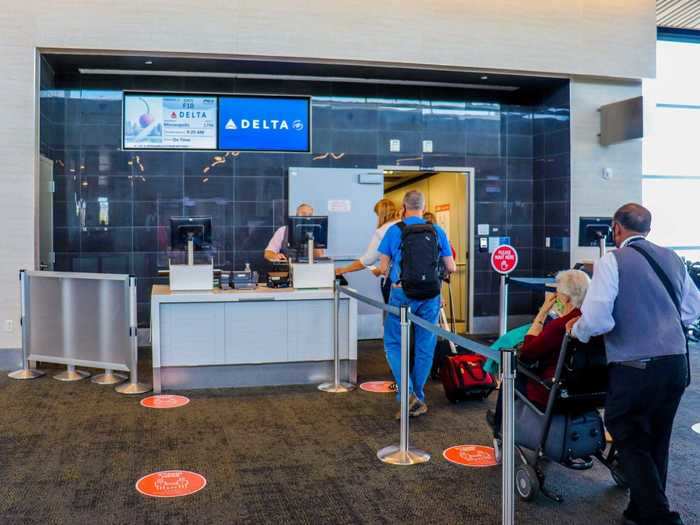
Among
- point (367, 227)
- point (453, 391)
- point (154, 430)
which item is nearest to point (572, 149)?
point (367, 227)

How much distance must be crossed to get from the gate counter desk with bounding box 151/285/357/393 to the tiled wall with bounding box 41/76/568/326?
2039mm

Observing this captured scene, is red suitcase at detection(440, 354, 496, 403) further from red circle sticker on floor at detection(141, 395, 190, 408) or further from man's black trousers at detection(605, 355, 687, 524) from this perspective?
man's black trousers at detection(605, 355, 687, 524)

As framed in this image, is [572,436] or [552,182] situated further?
[552,182]

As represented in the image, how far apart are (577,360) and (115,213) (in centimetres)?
586

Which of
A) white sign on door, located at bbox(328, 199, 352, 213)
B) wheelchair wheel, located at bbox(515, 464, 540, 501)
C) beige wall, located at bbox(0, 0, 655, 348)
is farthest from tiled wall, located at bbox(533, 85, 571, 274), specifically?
wheelchair wheel, located at bbox(515, 464, 540, 501)

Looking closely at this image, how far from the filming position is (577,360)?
338cm

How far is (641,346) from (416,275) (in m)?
1.91

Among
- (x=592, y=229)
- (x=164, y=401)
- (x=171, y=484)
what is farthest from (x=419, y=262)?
(x=592, y=229)

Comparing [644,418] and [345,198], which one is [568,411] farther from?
[345,198]

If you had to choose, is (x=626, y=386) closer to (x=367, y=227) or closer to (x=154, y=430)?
(x=154, y=430)

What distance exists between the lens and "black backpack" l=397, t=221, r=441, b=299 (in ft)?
15.8

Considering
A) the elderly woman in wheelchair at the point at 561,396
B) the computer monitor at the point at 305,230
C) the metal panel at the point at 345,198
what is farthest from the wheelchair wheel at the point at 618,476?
the metal panel at the point at 345,198

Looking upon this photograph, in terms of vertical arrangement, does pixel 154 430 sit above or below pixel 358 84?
below

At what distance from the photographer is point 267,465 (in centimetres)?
405
